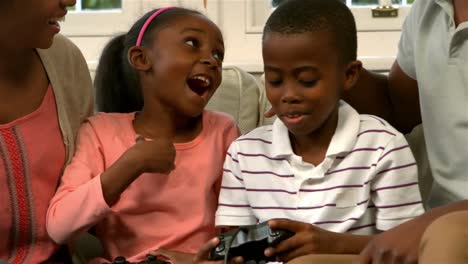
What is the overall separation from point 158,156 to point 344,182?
1.18 feet

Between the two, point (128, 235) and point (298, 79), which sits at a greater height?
point (298, 79)

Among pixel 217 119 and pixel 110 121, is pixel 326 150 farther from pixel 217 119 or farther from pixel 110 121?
pixel 110 121

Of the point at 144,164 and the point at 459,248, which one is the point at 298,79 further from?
the point at 459,248

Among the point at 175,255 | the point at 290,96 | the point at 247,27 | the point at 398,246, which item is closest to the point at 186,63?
the point at 290,96

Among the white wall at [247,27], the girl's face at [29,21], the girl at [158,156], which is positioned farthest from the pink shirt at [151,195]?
the white wall at [247,27]

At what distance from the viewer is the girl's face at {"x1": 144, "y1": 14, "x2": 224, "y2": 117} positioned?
151cm

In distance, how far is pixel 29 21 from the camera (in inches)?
54.5

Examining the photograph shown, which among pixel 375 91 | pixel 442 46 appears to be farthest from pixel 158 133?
pixel 442 46

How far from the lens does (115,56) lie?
5.65 ft

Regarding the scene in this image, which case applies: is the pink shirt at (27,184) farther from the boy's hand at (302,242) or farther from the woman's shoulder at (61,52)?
the boy's hand at (302,242)

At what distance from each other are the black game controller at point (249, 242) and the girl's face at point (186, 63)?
0.33m

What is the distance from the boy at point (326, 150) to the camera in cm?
134

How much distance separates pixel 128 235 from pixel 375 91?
660 mm

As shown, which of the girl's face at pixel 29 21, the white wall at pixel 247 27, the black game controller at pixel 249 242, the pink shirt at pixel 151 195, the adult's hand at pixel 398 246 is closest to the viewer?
the adult's hand at pixel 398 246
